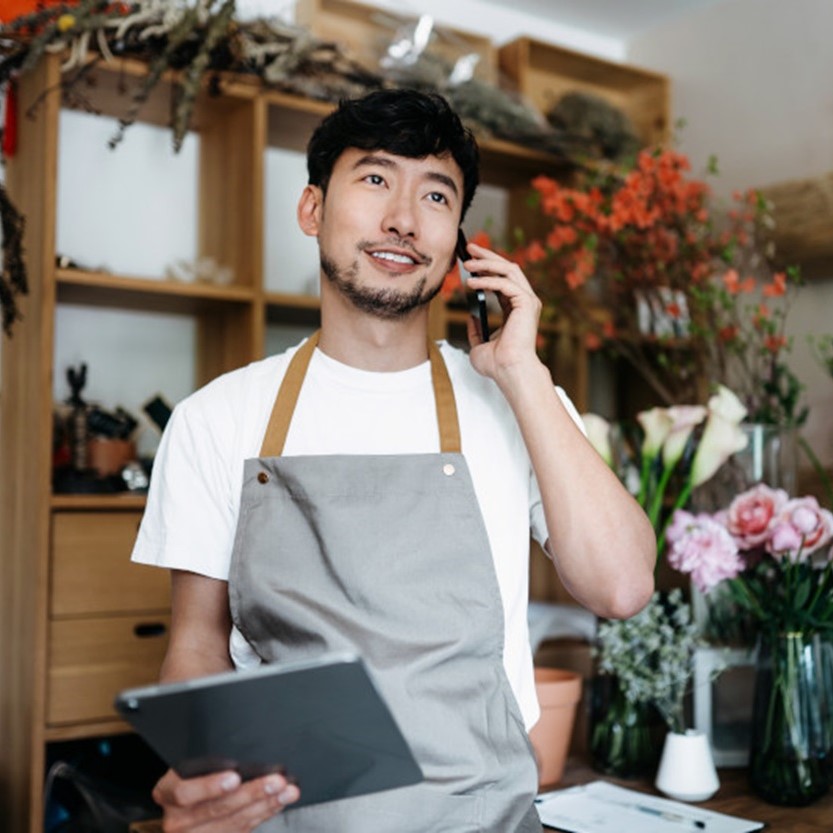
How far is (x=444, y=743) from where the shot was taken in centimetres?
132

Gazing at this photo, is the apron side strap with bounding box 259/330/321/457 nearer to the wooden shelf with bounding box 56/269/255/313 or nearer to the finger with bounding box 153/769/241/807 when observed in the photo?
the finger with bounding box 153/769/241/807

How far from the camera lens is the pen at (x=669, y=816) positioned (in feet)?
5.39

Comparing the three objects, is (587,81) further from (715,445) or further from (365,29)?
(715,445)

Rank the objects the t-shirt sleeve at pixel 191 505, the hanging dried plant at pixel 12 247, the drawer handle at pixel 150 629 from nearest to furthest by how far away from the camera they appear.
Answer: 1. the t-shirt sleeve at pixel 191 505
2. the hanging dried plant at pixel 12 247
3. the drawer handle at pixel 150 629

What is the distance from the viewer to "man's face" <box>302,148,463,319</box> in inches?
60.2

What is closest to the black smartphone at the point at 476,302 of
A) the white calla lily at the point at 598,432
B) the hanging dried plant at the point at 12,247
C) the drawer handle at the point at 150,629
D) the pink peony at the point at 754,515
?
the white calla lily at the point at 598,432

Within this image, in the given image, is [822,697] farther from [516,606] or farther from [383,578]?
[383,578]

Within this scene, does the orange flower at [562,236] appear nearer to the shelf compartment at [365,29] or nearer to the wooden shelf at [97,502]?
the shelf compartment at [365,29]

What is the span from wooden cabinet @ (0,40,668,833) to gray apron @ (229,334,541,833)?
1165mm

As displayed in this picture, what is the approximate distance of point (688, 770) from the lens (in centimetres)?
181

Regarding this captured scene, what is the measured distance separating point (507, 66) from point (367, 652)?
2698 mm

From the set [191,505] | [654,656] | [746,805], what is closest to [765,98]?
[654,656]

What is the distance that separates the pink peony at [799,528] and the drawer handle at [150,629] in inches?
56.1

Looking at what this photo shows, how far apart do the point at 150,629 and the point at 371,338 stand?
132 cm
